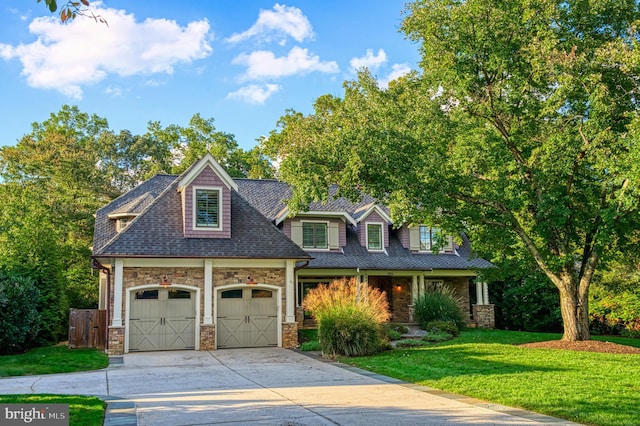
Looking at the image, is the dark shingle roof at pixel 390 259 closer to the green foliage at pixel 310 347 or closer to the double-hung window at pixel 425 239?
the double-hung window at pixel 425 239

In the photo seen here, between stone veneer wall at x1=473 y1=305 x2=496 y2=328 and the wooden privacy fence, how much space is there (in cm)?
1596

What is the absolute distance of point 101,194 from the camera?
36.2 meters

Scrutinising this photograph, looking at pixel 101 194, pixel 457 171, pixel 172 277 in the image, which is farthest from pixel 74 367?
pixel 101 194

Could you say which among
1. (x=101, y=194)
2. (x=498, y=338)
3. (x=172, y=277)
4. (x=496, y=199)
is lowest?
(x=498, y=338)

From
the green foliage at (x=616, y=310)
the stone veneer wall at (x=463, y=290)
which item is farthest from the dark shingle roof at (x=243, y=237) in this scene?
the green foliage at (x=616, y=310)

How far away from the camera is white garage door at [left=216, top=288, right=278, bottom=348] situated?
61.4 ft

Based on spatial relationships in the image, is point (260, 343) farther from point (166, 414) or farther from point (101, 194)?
point (101, 194)

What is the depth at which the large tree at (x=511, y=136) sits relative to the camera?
1496 centimetres

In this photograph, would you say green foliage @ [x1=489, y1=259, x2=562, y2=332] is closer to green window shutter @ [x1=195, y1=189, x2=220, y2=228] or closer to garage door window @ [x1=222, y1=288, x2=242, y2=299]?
garage door window @ [x1=222, y1=288, x2=242, y2=299]

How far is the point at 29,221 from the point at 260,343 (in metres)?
9.50

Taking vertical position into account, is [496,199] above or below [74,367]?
above

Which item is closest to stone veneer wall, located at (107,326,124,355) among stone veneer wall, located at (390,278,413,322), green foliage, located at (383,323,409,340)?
green foliage, located at (383,323,409,340)

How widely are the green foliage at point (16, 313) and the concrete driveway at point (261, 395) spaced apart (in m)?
4.42

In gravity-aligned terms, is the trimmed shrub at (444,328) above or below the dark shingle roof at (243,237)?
below
